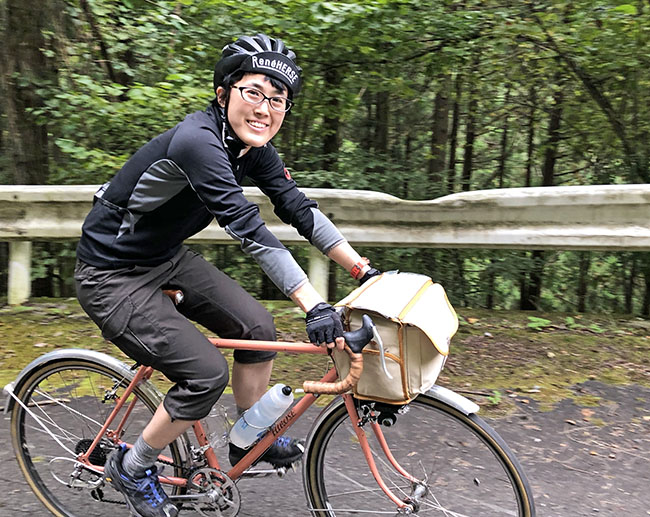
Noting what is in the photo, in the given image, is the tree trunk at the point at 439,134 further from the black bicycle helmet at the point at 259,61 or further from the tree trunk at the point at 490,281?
the black bicycle helmet at the point at 259,61

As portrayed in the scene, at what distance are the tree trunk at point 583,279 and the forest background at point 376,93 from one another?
0.09 ft

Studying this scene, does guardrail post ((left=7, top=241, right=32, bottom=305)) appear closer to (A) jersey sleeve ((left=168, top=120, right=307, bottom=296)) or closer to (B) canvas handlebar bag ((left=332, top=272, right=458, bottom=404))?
(A) jersey sleeve ((left=168, top=120, right=307, bottom=296))

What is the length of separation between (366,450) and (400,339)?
28.0 inches

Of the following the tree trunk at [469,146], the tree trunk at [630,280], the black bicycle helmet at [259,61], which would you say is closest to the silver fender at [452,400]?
the black bicycle helmet at [259,61]

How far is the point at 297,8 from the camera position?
586cm

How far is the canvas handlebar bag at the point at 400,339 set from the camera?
219 cm

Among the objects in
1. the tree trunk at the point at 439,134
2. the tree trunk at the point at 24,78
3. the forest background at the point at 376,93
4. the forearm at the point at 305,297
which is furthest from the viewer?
the tree trunk at the point at 439,134

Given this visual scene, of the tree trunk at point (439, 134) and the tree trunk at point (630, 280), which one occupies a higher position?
the tree trunk at point (439, 134)

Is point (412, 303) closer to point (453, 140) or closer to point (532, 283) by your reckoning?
point (532, 283)

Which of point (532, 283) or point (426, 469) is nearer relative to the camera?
point (426, 469)

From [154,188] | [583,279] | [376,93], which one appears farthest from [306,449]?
[583,279]

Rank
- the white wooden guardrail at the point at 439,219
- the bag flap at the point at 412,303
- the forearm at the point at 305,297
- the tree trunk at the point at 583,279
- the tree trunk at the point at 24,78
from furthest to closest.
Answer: the tree trunk at the point at 583,279
the tree trunk at the point at 24,78
the white wooden guardrail at the point at 439,219
the forearm at the point at 305,297
the bag flap at the point at 412,303

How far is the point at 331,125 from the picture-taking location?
8539mm

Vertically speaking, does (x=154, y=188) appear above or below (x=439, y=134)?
below
